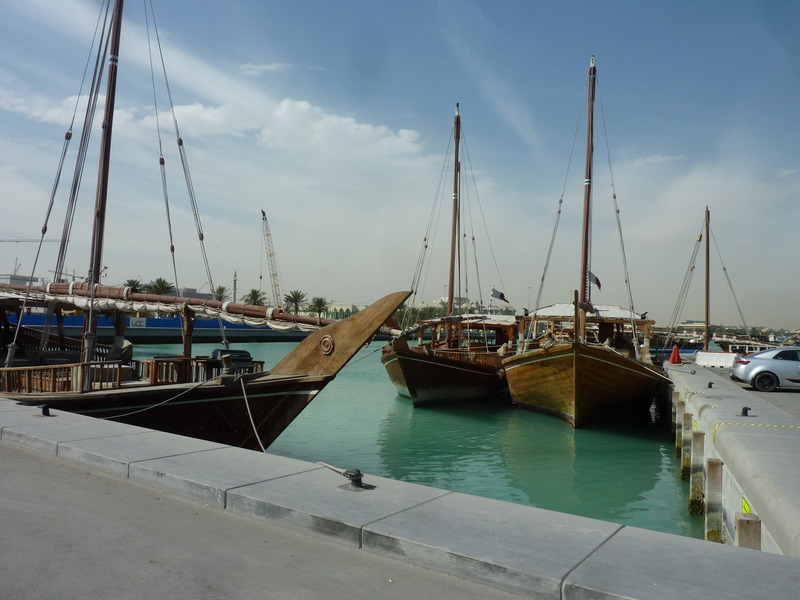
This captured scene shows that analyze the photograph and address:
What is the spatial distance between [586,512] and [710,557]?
7.74 m

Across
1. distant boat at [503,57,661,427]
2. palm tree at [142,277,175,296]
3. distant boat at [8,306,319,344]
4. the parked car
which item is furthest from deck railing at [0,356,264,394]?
palm tree at [142,277,175,296]

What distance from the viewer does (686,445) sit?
521 inches

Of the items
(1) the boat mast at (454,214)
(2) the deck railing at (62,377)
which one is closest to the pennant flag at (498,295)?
(1) the boat mast at (454,214)

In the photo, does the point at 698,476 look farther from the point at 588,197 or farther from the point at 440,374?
the point at 588,197

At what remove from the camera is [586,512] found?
11.0 meters

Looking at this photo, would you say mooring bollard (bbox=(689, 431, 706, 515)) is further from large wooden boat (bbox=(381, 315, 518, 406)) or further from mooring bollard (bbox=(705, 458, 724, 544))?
large wooden boat (bbox=(381, 315, 518, 406))

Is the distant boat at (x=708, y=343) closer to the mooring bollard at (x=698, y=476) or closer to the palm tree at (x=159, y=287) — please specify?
the mooring bollard at (x=698, y=476)

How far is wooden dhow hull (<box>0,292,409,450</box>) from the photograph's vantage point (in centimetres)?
1070

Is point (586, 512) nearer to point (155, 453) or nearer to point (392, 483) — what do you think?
point (392, 483)

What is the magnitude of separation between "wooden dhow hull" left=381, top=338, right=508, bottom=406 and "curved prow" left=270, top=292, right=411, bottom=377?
9986mm

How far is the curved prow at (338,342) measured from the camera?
10.9m

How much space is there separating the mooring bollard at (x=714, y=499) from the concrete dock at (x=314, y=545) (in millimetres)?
4473

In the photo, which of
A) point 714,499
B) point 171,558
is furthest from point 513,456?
point 171,558

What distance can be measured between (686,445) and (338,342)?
305 inches
